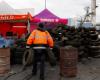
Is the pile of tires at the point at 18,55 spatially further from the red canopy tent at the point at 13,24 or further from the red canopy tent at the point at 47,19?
the red canopy tent at the point at 47,19

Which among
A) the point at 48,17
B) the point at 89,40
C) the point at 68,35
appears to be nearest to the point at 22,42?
the point at 68,35

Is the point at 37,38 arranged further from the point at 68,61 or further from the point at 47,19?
the point at 47,19

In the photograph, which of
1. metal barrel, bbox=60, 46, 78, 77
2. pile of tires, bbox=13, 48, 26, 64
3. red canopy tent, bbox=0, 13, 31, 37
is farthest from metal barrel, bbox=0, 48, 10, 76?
red canopy tent, bbox=0, 13, 31, 37

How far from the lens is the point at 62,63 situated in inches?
448

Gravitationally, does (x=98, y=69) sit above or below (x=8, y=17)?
below

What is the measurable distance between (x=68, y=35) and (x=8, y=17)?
20.8 feet

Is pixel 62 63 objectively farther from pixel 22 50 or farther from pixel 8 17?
pixel 8 17

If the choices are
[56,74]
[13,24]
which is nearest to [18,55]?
[56,74]

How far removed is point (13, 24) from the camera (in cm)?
2288

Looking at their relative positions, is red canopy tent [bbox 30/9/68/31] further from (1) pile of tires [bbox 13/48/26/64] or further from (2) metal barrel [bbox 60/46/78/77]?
(2) metal barrel [bbox 60/46/78/77]

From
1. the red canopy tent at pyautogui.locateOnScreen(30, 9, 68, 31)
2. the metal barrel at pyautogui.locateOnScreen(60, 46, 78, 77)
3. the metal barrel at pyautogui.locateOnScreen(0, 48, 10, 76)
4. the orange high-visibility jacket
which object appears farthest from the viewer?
the red canopy tent at pyautogui.locateOnScreen(30, 9, 68, 31)

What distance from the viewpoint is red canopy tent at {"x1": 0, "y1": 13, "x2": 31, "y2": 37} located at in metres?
20.5

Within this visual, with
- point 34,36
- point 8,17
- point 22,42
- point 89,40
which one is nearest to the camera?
point 34,36

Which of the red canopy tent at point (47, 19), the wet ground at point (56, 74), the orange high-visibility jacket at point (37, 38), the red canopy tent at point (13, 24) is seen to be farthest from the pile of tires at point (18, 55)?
the red canopy tent at point (47, 19)
